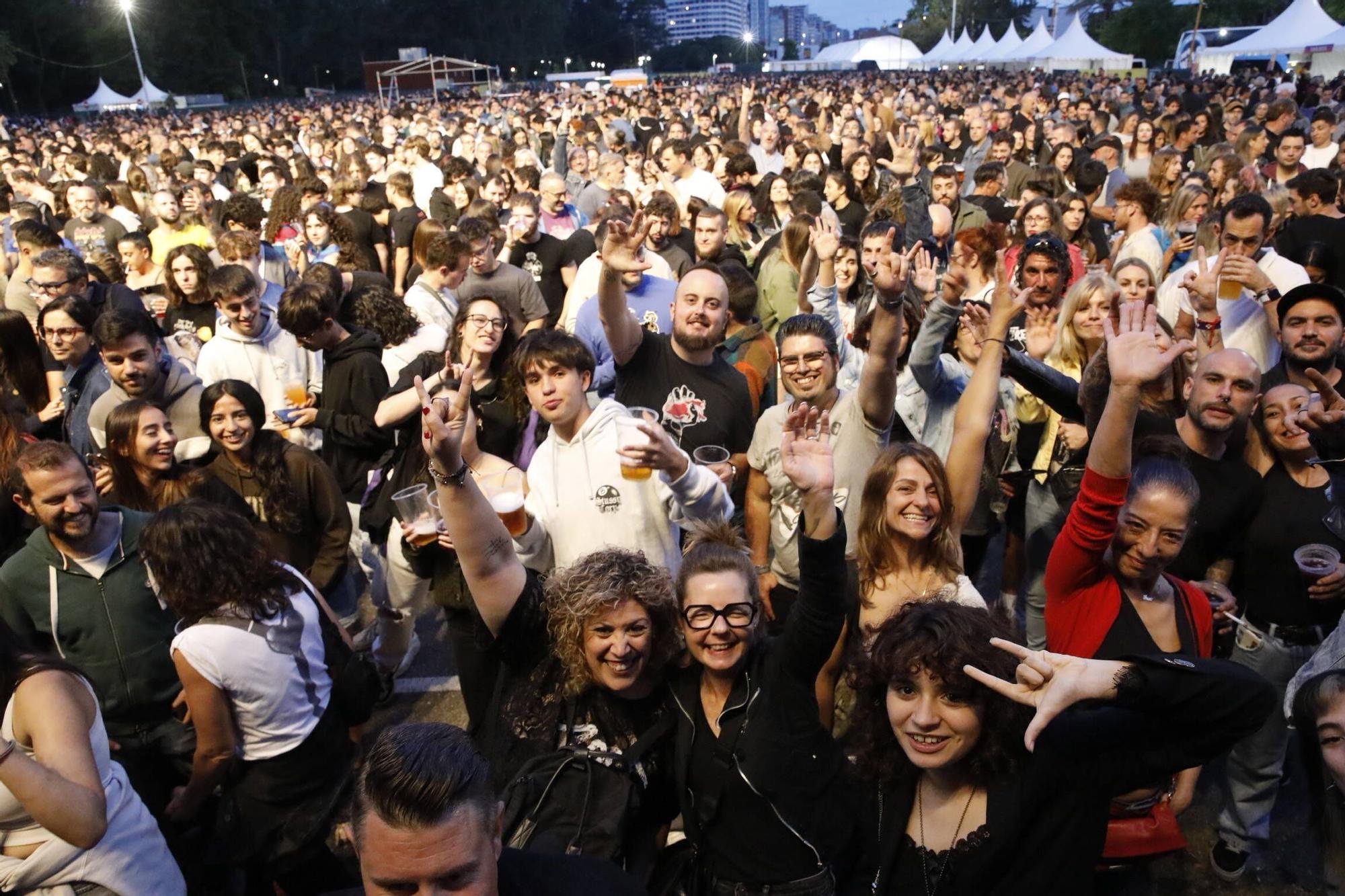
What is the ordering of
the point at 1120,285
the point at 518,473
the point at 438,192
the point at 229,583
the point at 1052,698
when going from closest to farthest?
the point at 1052,698, the point at 229,583, the point at 518,473, the point at 1120,285, the point at 438,192

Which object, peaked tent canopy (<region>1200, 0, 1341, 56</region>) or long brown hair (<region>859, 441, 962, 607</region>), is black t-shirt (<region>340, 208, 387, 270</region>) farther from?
peaked tent canopy (<region>1200, 0, 1341, 56</region>)

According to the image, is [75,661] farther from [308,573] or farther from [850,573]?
[850,573]

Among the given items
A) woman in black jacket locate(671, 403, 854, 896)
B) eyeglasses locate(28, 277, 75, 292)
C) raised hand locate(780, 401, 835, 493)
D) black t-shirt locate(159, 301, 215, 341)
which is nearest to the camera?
woman in black jacket locate(671, 403, 854, 896)

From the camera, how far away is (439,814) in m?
1.72

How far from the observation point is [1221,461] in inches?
127

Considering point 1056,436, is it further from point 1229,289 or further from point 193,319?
point 193,319

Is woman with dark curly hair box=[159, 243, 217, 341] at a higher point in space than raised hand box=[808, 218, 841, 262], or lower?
lower

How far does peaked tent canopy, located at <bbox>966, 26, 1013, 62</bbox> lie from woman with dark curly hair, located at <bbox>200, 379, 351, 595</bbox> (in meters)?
49.7

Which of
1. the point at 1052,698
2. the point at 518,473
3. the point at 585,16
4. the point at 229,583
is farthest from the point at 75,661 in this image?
the point at 585,16

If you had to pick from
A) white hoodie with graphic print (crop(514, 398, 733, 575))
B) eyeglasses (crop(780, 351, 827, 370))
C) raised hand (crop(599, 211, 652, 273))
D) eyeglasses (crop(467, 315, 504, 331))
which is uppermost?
raised hand (crop(599, 211, 652, 273))

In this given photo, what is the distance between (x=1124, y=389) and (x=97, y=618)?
3181mm

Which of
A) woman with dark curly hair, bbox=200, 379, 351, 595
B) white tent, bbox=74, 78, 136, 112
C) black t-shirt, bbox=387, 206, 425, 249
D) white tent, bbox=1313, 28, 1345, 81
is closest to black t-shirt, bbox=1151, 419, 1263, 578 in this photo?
woman with dark curly hair, bbox=200, 379, 351, 595

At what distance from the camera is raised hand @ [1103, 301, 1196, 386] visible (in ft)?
7.80

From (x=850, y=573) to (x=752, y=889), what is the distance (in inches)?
43.8
